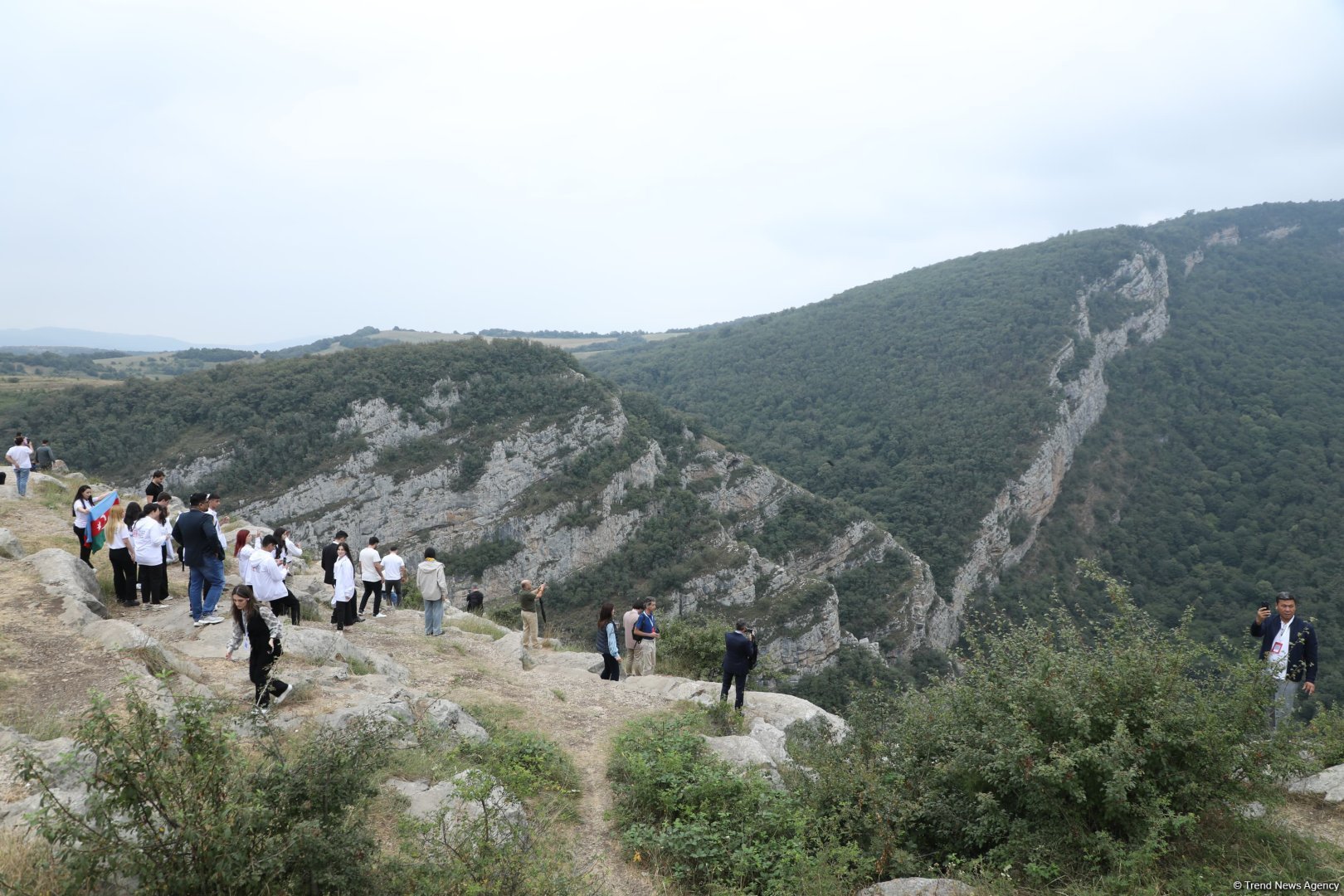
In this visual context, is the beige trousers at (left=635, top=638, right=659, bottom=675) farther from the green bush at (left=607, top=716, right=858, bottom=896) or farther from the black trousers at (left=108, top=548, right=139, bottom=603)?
the black trousers at (left=108, top=548, right=139, bottom=603)

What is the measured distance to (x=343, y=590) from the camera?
11.5 m

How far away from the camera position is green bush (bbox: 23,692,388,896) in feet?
10.3

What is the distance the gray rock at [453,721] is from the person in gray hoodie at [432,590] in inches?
168

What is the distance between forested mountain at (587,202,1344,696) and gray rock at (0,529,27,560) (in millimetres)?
51614

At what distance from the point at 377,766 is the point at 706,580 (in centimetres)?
4589

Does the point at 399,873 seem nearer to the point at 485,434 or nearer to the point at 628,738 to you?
the point at 628,738

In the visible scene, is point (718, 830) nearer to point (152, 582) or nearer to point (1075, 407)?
point (152, 582)

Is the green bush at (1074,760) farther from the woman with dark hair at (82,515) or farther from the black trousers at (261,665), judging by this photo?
the woman with dark hair at (82,515)

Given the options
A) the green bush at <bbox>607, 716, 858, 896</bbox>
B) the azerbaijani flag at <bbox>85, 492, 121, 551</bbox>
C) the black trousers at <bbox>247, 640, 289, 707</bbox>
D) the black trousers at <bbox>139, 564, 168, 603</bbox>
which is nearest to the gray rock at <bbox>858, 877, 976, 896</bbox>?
the green bush at <bbox>607, 716, 858, 896</bbox>

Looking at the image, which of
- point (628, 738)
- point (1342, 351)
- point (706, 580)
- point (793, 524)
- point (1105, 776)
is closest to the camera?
point (1105, 776)

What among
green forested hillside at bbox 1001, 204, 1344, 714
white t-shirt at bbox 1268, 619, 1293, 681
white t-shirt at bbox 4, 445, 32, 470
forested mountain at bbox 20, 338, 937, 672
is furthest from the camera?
green forested hillside at bbox 1001, 204, 1344, 714

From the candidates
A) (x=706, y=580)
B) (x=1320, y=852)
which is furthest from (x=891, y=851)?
(x=706, y=580)

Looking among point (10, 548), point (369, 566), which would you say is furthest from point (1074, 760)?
point (10, 548)

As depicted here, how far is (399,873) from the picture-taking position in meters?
4.13
